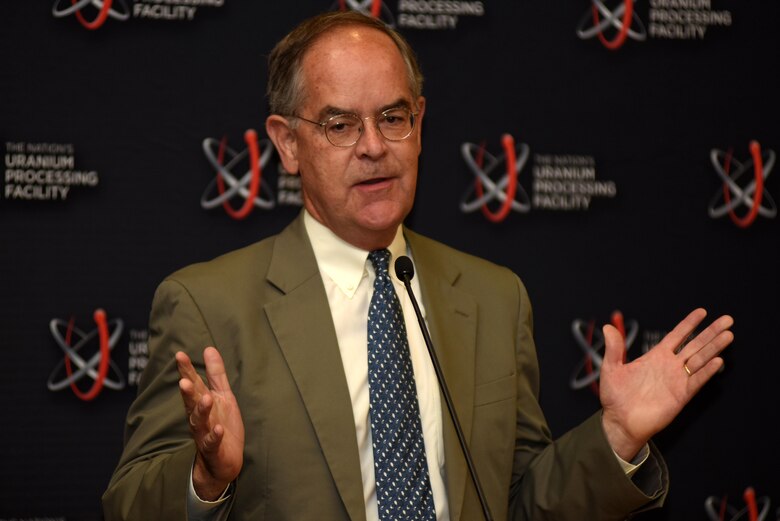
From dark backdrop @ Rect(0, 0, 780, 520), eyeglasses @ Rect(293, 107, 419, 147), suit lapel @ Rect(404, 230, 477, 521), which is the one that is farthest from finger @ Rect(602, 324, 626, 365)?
dark backdrop @ Rect(0, 0, 780, 520)

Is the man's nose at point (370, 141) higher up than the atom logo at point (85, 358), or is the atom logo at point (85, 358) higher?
the man's nose at point (370, 141)

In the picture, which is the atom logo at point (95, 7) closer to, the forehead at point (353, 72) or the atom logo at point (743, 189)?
the forehead at point (353, 72)

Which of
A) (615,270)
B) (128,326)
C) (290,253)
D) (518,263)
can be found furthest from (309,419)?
(615,270)

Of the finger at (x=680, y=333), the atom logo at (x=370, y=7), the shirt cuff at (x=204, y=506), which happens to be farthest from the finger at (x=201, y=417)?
the atom logo at (x=370, y=7)

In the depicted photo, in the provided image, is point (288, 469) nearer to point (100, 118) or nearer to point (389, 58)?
point (389, 58)

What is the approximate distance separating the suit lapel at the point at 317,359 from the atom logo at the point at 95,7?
1193 mm

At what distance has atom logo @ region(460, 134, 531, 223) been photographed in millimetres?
3420

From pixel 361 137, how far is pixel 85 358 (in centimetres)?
131

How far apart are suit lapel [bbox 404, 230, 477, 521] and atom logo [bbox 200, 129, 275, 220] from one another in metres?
0.80

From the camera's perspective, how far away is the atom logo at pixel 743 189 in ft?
11.8

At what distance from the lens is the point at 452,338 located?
8.08 ft

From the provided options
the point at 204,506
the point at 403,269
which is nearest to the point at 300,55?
the point at 403,269

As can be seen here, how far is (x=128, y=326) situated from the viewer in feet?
10.3

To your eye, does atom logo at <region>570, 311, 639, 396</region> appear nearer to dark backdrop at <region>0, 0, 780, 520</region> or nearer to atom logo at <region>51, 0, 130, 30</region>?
dark backdrop at <region>0, 0, 780, 520</region>
